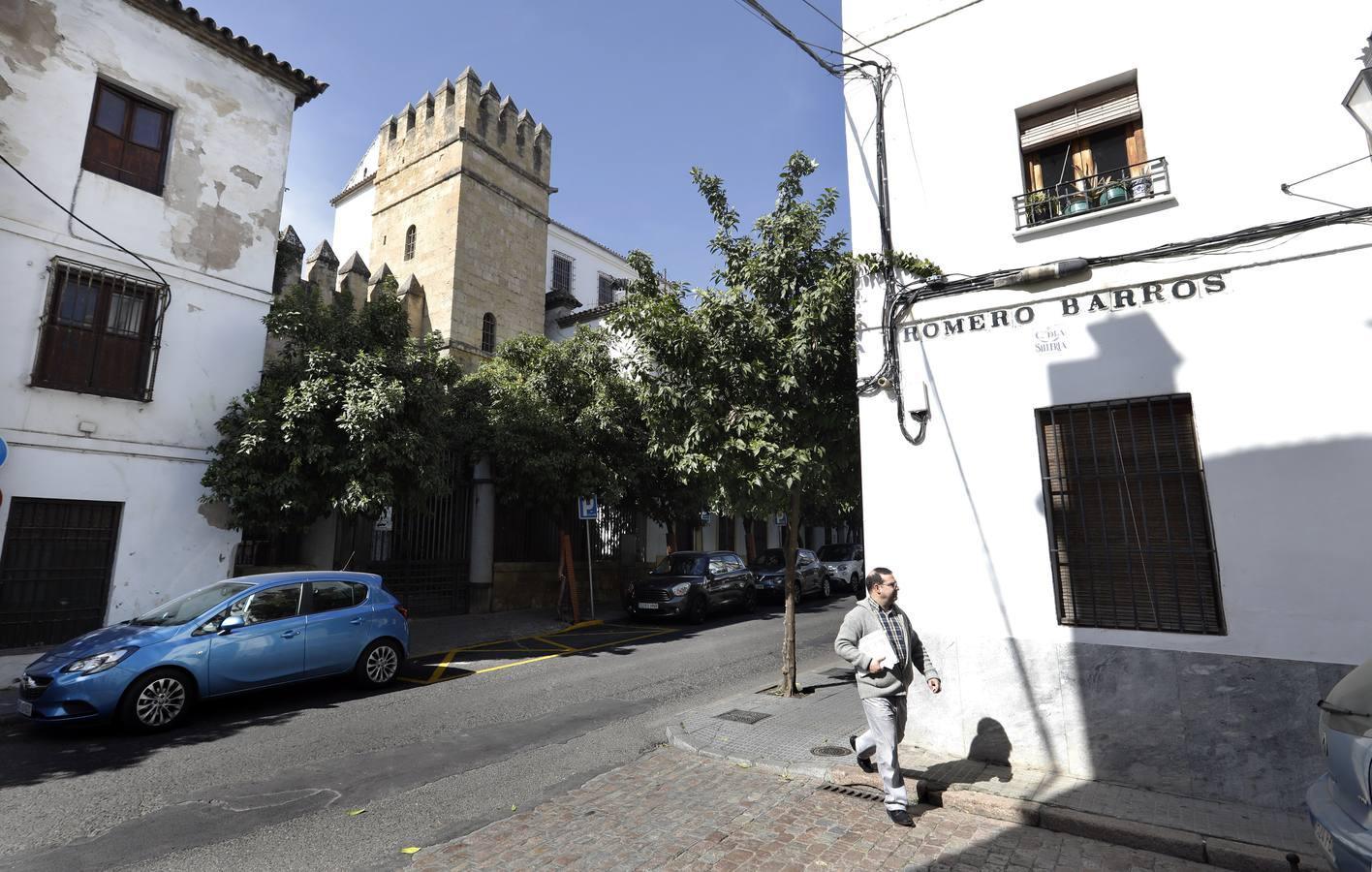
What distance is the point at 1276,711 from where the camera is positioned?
4.57 meters

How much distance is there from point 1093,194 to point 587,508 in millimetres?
10929

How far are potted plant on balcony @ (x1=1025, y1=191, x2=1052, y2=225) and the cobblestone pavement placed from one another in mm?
4802

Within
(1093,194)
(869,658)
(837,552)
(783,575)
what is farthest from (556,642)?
(837,552)

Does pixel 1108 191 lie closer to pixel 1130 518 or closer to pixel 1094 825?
pixel 1130 518

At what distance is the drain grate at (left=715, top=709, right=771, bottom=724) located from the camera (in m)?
7.20

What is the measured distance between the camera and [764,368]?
291 inches

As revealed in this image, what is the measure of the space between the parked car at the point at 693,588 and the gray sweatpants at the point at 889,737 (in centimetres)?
1006

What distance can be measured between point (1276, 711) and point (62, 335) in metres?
14.3

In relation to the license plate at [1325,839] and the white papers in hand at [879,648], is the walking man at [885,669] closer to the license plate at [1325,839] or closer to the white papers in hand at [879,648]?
the white papers in hand at [879,648]

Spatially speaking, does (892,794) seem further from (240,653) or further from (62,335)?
(62,335)

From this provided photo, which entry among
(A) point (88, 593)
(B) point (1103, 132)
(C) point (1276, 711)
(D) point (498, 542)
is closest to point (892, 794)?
(C) point (1276, 711)

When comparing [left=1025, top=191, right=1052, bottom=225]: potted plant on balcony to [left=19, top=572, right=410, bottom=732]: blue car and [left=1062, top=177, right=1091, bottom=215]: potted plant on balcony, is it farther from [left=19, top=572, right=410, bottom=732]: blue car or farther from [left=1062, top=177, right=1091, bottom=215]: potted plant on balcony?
[left=19, top=572, right=410, bottom=732]: blue car

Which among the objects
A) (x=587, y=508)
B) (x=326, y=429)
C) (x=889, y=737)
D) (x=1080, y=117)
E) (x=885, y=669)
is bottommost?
(x=889, y=737)

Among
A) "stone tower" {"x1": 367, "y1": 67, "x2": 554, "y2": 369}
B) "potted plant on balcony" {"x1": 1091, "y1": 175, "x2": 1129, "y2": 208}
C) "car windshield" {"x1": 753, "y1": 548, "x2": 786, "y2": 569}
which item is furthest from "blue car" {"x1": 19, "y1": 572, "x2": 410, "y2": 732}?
"stone tower" {"x1": 367, "y1": 67, "x2": 554, "y2": 369}
